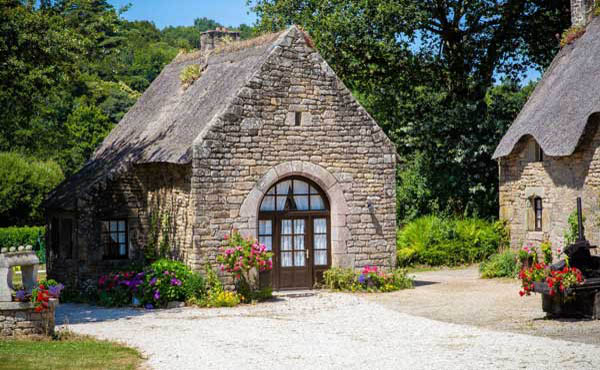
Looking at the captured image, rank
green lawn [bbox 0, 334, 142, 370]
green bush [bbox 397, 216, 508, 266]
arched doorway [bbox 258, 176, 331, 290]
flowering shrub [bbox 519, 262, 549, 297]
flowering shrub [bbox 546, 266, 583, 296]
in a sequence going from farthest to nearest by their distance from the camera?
green bush [bbox 397, 216, 508, 266]
arched doorway [bbox 258, 176, 331, 290]
flowering shrub [bbox 519, 262, 549, 297]
flowering shrub [bbox 546, 266, 583, 296]
green lawn [bbox 0, 334, 142, 370]

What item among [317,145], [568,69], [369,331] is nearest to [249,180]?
[317,145]

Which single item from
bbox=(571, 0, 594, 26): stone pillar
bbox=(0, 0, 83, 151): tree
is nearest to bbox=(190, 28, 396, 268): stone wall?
bbox=(0, 0, 83, 151): tree

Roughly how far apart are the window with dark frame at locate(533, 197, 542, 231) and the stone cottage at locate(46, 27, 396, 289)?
517cm

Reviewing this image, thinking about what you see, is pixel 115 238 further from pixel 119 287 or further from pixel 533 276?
pixel 533 276

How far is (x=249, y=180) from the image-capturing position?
63.6ft

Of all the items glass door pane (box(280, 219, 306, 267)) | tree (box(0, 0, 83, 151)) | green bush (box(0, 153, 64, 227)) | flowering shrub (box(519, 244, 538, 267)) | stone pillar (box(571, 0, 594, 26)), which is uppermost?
stone pillar (box(571, 0, 594, 26))

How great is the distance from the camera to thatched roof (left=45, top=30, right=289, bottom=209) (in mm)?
19812

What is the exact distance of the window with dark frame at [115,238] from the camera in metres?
21.3

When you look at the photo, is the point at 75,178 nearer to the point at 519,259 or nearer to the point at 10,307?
the point at 10,307

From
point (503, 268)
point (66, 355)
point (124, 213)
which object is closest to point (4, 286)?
point (66, 355)

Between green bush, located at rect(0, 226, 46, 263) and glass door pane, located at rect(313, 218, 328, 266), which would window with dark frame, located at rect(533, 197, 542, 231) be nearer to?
glass door pane, located at rect(313, 218, 328, 266)

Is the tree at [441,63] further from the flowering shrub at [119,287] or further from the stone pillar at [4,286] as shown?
the stone pillar at [4,286]

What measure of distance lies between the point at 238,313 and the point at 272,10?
52.6ft

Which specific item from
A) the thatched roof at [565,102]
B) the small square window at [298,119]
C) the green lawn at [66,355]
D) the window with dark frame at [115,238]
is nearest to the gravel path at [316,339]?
the green lawn at [66,355]
